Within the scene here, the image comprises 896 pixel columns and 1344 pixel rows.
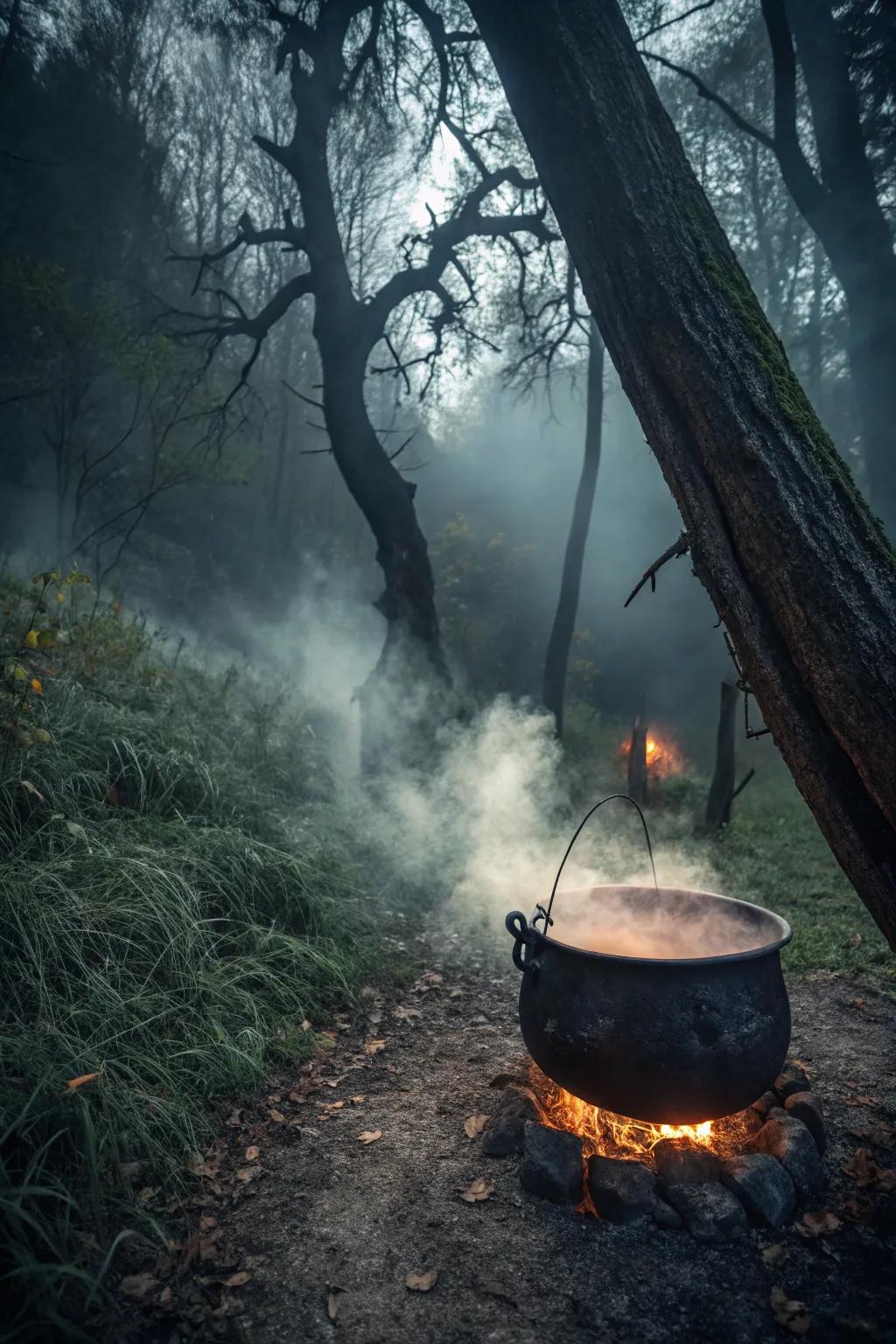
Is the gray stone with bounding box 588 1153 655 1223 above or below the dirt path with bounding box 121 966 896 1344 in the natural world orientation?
above

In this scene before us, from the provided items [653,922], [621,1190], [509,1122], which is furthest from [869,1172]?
[509,1122]

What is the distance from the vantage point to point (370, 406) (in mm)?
24703

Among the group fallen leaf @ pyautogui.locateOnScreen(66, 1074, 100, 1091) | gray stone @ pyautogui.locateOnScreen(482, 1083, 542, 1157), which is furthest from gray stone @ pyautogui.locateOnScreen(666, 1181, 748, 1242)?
fallen leaf @ pyautogui.locateOnScreen(66, 1074, 100, 1091)

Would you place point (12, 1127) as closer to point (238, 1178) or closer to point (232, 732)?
point (238, 1178)

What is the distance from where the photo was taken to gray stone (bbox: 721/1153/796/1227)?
2.49 metres

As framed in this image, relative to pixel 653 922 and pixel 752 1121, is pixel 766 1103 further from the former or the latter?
pixel 653 922

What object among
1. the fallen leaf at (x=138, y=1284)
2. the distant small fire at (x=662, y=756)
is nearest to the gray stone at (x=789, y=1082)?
the fallen leaf at (x=138, y=1284)

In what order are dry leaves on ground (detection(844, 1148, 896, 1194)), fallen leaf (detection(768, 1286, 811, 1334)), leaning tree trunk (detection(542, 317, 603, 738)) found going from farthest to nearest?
leaning tree trunk (detection(542, 317, 603, 738)) < dry leaves on ground (detection(844, 1148, 896, 1194)) < fallen leaf (detection(768, 1286, 811, 1334))

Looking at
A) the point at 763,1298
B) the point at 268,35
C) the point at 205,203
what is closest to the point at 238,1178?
the point at 763,1298

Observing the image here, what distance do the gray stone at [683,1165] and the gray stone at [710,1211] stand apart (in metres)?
0.04

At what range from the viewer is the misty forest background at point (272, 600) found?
3338mm

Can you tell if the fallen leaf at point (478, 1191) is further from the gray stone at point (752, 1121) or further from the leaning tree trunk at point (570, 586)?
the leaning tree trunk at point (570, 586)

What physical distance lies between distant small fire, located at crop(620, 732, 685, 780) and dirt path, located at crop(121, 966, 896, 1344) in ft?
26.7

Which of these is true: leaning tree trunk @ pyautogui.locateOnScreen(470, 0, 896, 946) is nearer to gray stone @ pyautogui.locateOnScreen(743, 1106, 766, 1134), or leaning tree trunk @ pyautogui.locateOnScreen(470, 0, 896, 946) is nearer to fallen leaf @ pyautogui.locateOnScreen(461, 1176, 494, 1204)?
gray stone @ pyautogui.locateOnScreen(743, 1106, 766, 1134)
